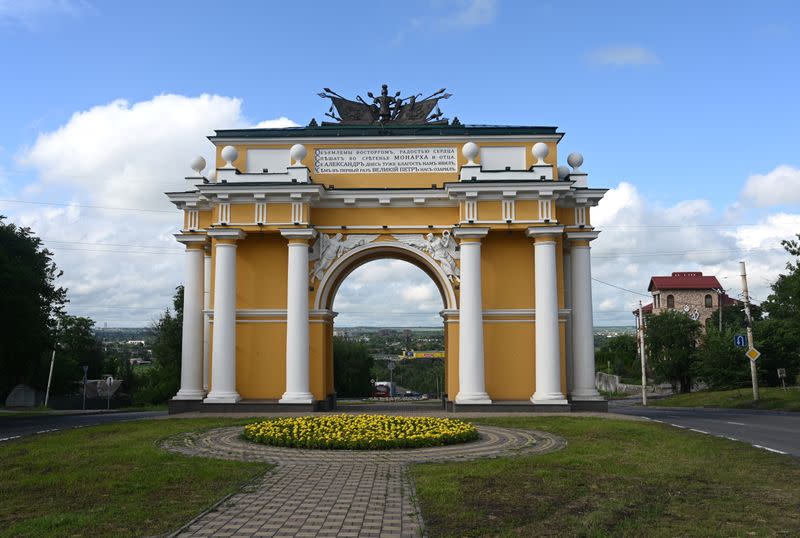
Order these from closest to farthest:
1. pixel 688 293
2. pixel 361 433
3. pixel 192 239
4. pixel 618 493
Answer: pixel 618 493 < pixel 361 433 < pixel 192 239 < pixel 688 293

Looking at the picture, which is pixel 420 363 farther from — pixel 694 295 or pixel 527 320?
pixel 527 320

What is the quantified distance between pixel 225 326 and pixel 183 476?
484 inches

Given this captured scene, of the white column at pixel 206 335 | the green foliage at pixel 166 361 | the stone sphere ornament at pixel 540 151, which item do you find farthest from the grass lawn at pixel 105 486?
the green foliage at pixel 166 361

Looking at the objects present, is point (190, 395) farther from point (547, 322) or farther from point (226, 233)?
point (547, 322)

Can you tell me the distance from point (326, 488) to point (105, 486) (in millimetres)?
2893

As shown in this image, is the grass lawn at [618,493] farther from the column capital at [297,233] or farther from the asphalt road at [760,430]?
the column capital at [297,233]

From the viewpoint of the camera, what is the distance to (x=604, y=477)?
9.88 meters

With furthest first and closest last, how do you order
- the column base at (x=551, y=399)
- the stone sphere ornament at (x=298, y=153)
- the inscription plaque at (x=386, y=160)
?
1. the inscription plaque at (x=386, y=160)
2. the stone sphere ornament at (x=298, y=153)
3. the column base at (x=551, y=399)

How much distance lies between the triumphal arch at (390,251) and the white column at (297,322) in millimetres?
44

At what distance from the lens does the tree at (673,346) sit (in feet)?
181

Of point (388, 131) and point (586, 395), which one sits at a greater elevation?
point (388, 131)

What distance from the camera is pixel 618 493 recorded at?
344 inches

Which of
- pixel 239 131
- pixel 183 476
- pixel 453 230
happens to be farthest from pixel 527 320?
pixel 183 476

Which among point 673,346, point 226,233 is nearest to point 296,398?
point 226,233
